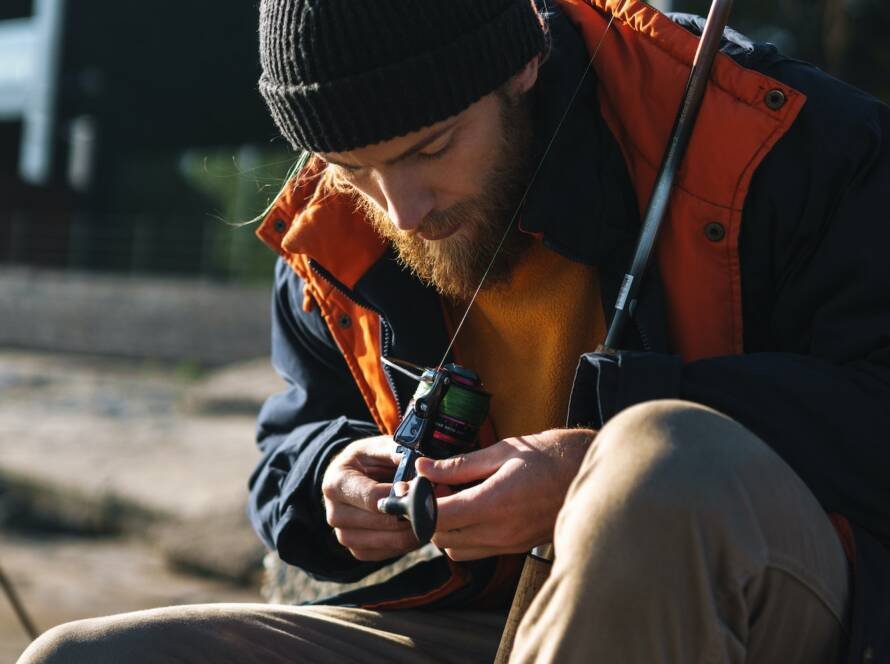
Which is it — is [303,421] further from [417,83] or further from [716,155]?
[716,155]

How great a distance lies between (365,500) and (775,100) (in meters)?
0.96

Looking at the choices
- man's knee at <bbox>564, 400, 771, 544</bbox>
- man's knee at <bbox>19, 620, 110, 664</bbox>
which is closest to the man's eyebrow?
man's knee at <bbox>564, 400, 771, 544</bbox>

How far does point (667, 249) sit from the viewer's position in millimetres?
2016

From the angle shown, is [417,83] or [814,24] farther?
[814,24]

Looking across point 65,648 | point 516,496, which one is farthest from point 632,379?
point 65,648

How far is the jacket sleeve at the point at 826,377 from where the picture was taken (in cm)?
175

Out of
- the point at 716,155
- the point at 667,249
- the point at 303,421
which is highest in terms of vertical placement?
the point at 716,155

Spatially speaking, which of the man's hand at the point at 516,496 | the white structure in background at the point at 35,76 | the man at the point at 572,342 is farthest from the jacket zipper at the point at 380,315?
the white structure in background at the point at 35,76

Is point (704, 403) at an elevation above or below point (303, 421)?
above

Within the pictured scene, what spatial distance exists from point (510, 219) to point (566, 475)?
2.14 ft

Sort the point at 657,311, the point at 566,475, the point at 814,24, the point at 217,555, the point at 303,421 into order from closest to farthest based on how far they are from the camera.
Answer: the point at 566,475 → the point at 657,311 → the point at 303,421 → the point at 217,555 → the point at 814,24

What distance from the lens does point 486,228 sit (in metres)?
2.21

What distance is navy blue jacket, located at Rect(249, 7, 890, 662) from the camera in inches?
69.1

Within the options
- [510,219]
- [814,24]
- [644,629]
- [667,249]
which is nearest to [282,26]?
[510,219]
